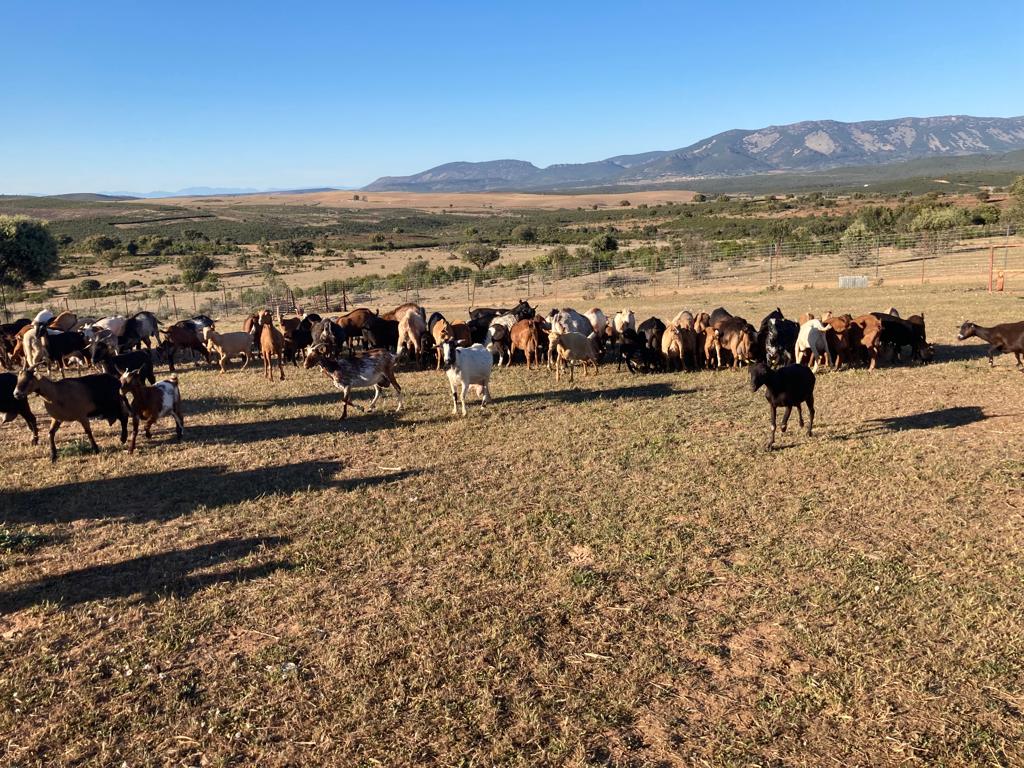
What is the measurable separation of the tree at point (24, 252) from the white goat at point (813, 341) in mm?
36124

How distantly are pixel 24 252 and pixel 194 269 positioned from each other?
16.7 m

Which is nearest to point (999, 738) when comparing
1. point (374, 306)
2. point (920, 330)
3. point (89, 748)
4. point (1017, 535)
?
point (1017, 535)

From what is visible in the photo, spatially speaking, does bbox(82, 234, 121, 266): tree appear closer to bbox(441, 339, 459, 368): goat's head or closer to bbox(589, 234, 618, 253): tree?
bbox(589, 234, 618, 253): tree

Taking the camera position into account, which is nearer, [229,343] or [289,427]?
[289,427]

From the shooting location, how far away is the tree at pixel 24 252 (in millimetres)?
32406

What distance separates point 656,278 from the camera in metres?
37.0

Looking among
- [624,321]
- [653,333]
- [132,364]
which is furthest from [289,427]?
[624,321]

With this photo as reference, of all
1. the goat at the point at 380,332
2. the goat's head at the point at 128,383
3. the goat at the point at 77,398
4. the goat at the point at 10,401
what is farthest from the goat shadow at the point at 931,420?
the goat at the point at 10,401

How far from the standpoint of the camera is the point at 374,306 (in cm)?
3198

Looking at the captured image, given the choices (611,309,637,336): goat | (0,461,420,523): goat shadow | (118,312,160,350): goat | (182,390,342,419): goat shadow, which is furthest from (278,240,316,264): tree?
(0,461,420,523): goat shadow

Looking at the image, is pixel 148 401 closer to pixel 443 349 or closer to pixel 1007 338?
pixel 443 349

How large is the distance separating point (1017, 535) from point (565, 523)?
14.7ft

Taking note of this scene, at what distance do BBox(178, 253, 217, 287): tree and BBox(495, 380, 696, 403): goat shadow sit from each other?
38.0 m

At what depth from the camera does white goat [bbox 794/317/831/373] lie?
44.6 ft
